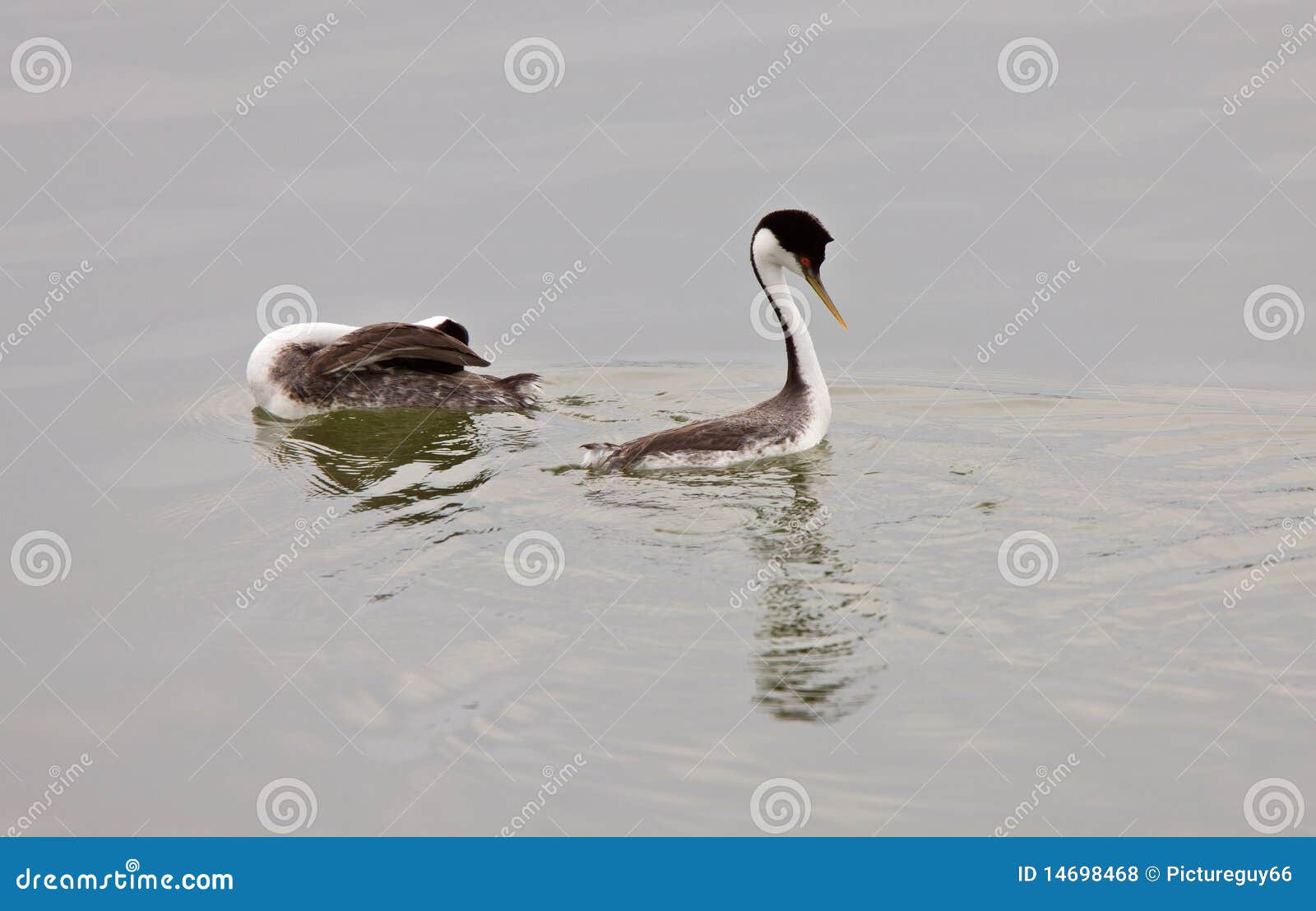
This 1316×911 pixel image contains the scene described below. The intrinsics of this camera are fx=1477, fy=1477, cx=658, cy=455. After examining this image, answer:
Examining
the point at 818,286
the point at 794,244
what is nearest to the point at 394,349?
the point at 794,244

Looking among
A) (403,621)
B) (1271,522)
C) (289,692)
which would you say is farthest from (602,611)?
(1271,522)

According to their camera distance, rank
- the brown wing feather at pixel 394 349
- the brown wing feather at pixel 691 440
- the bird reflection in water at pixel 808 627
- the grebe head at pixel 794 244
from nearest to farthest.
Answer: the bird reflection in water at pixel 808 627, the brown wing feather at pixel 691 440, the grebe head at pixel 794 244, the brown wing feather at pixel 394 349

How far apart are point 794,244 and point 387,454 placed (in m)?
3.51

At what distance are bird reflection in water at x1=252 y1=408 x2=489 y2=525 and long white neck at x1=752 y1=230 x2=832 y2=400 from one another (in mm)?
2502

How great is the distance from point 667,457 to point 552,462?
943mm

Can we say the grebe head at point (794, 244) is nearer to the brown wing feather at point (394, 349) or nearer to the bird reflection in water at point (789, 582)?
the bird reflection in water at point (789, 582)

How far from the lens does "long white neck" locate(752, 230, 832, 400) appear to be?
11.2 metres

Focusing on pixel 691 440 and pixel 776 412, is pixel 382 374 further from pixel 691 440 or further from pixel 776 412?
pixel 776 412

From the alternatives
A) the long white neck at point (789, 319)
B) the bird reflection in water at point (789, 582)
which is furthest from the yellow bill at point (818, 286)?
the bird reflection in water at point (789, 582)

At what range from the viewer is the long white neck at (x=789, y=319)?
11172 mm

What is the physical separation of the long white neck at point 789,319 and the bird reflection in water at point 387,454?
8.21 ft

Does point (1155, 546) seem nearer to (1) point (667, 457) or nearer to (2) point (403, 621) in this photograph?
(1) point (667, 457)

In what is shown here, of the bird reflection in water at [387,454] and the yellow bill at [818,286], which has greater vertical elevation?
the yellow bill at [818,286]

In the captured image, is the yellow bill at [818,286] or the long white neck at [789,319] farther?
the yellow bill at [818,286]
